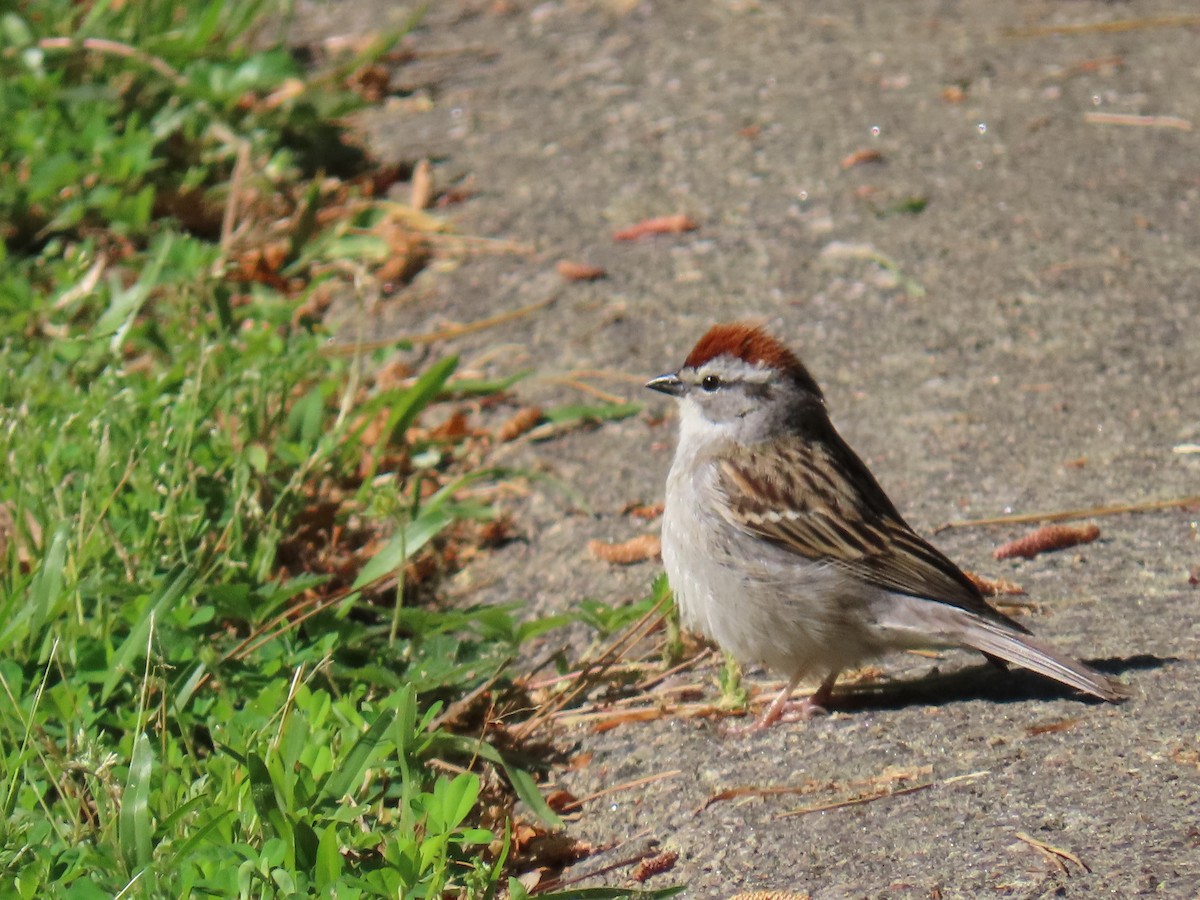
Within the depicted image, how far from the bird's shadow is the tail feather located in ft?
0.25

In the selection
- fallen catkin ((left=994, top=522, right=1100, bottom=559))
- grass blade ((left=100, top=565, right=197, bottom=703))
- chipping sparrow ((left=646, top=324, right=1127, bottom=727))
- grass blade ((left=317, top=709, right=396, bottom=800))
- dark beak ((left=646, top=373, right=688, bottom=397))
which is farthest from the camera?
dark beak ((left=646, top=373, right=688, bottom=397))

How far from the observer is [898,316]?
5.91 m

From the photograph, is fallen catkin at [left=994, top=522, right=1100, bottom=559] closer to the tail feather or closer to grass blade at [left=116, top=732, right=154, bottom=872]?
the tail feather

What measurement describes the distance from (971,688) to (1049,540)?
0.71m

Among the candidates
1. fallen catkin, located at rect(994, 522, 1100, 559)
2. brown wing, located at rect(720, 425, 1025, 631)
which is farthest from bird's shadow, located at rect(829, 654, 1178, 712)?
fallen catkin, located at rect(994, 522, 1100, 559)

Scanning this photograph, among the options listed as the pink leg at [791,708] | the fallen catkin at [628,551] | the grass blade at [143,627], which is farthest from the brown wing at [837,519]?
the grass blade at [143,627]

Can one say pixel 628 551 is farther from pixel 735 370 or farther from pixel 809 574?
pixel 809 574

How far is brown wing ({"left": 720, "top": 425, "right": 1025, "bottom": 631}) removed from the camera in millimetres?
3934

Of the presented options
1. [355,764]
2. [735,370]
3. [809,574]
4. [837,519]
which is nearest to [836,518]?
[837,519]

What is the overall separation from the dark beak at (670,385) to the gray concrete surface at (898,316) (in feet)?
1.53

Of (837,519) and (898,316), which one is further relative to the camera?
(898,316)

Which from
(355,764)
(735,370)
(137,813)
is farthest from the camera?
(735,370)

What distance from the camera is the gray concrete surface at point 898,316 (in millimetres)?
3340

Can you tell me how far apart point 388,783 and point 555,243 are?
11.4 feet
